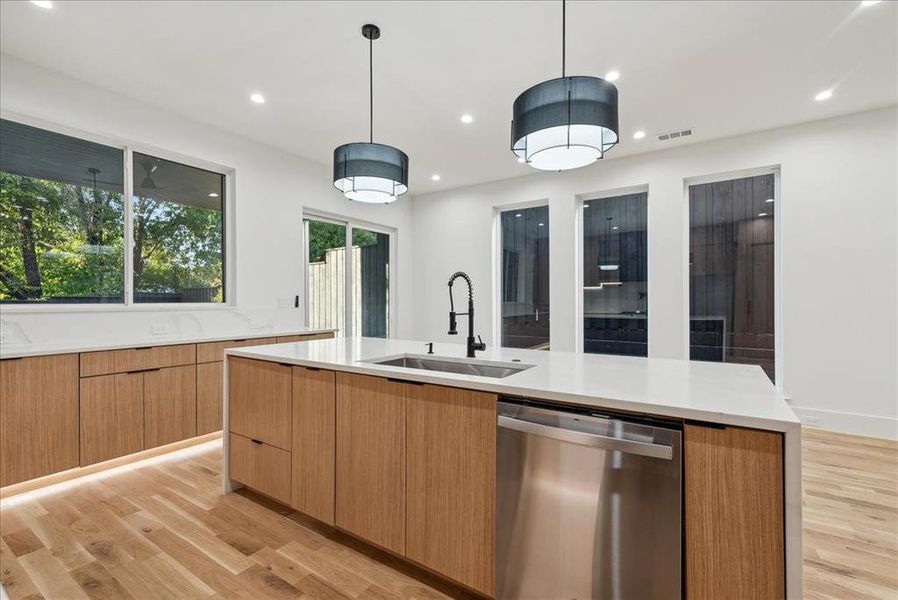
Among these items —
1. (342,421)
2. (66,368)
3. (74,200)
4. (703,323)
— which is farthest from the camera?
(703,323)

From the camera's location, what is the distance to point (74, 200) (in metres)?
3.23

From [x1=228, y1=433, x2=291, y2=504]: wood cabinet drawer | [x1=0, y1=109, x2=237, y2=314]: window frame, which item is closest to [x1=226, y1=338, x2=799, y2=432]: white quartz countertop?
[x1=228, y1=433, x2=291, y2=504]: wood cabinet drawer

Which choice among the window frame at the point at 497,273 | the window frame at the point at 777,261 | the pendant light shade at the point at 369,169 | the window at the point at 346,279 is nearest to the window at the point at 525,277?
the window frame at the point at 497,273

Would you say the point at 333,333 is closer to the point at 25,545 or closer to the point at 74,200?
the point at 74,200

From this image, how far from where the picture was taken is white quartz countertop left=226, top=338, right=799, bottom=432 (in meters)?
1.22

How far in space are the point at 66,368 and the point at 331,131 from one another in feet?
9.61

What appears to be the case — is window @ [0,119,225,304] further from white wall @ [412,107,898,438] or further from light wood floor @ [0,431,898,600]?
white wall @ [412,107,898,438]

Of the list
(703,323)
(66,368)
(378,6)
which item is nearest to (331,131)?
(378,6)

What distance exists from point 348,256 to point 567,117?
175 inches

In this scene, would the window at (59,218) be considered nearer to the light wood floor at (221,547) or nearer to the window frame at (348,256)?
the light wood floor at (221,547)

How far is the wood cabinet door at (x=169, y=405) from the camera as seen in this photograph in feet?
10.3

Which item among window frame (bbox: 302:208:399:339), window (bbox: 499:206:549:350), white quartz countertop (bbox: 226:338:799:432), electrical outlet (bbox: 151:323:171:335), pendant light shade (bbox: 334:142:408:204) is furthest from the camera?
window (bbox: 499:206:549:350)

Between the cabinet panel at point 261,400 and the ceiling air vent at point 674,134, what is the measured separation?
4.20 meters

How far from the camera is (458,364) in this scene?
2.27m
